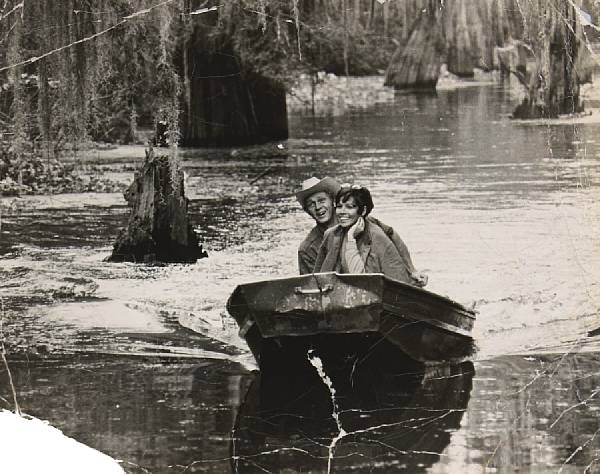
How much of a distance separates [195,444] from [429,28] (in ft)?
6.23

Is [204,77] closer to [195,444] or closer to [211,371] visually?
[211,371]

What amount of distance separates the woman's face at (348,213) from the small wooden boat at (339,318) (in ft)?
1.25

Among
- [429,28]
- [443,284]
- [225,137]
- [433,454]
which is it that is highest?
[429,28]

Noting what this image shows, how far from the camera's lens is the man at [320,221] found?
6234mm

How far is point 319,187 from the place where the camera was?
250 inches

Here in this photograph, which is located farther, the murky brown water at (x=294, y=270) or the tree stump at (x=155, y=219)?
the tree stump at (x=155, y=219)

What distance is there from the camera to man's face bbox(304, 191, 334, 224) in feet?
20.7

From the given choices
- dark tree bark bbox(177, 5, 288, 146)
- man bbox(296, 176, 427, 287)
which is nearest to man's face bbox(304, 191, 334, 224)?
man bbox(296, 176, 427, 287)

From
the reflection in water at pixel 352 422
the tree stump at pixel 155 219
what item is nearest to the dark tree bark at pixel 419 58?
the tree stump at pixel 155 219

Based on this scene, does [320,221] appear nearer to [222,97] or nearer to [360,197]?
[360,197]

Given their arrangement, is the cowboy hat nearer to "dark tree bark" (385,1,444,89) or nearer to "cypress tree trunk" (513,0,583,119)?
"dark tree bark" (385,1,444,89)

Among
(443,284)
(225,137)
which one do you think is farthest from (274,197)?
(443,284)

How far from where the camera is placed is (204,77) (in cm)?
633

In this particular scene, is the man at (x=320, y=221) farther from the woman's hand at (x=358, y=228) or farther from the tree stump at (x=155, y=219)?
the tree stump at (x=155, y=219)
